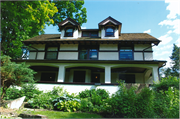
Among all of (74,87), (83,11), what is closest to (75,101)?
(74,87)

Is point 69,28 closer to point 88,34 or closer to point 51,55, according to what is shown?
point 88,34

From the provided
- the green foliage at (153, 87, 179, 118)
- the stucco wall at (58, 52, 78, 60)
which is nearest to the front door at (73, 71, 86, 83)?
the stucco wall at (58, 52, 78, 60)

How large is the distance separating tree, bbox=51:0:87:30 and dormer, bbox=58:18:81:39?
7.60 metres

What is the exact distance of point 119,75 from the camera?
16.1m

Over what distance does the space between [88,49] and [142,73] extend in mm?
7248

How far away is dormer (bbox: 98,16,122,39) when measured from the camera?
49.4ft

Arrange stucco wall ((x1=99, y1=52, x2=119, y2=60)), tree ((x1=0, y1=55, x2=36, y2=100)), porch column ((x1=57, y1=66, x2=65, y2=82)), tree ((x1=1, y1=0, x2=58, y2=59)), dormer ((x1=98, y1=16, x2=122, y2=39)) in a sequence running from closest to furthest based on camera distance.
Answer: tree ((x1=0, y1=55, x2=36, y2=100))
tree ((x1=1, y1=0, x2=58, y2=59))
porch column ((x1=57, y1=66, x2=65, y2=82))
stucco wall ((x1=99, y1=52, x2=119, y2=60))
dormer ((x1=98, y1=16, x2=122, y2=39))

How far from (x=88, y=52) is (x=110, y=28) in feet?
12.9

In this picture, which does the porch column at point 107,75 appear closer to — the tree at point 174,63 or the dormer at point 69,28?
the dormer at point 69,28

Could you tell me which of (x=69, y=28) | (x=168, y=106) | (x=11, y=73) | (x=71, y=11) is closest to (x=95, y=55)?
(x=69, y=28)

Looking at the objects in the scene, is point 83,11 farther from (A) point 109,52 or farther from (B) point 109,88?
(B) point 109,88

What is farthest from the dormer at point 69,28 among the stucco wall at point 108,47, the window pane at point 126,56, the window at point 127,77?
the window at point 127,77

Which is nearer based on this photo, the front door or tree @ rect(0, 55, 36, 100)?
tree @ rect(0, 55, 36, 100)

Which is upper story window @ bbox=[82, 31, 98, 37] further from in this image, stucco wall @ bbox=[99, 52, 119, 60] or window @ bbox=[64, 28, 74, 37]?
stucco wall @ bbox=[99, 52, 119, 60]
